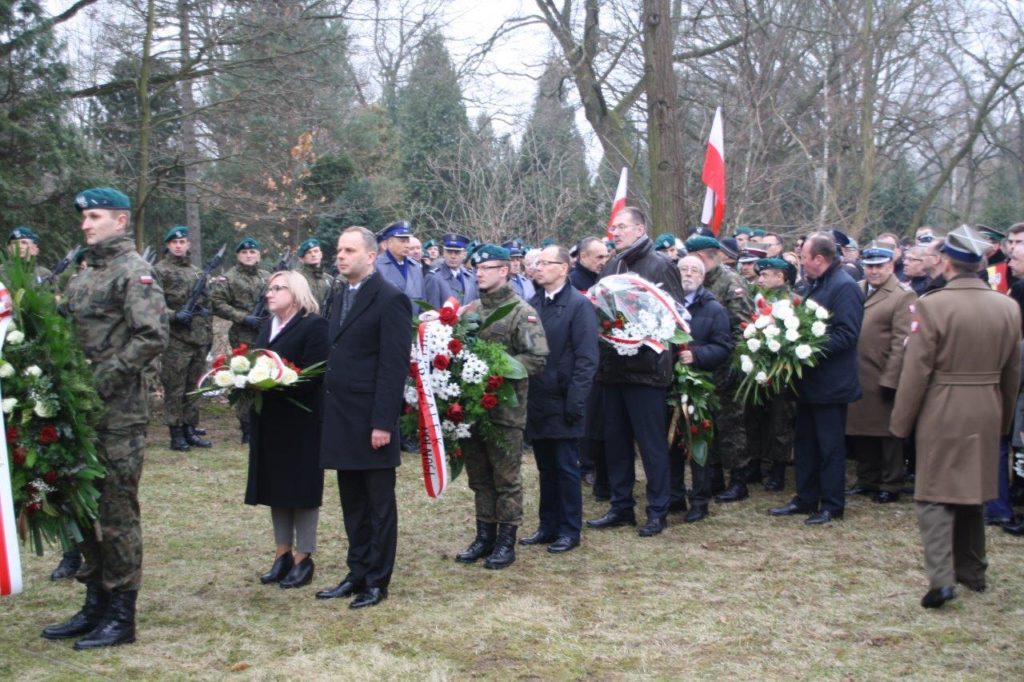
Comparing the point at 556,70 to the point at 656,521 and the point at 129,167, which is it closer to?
the point at 129,167

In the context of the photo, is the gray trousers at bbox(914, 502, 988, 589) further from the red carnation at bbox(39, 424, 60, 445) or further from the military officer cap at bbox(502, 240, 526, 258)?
the military officer cap at bbox(502, 240, 526, 258)

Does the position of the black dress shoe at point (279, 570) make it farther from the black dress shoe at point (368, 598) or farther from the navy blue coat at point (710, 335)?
the navy blue coat at point (710, 335)

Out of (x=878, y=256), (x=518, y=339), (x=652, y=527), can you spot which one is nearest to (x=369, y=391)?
(x=518, y=339)

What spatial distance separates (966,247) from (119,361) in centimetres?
469

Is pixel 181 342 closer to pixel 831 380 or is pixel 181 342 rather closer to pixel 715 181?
pixel 715 181

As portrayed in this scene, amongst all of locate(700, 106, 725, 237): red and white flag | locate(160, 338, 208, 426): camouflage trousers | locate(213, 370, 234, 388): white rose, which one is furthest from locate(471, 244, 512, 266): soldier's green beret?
locate(700, 106, 725, 237): red and white flag

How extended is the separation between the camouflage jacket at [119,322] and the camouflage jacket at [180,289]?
5.73 meters

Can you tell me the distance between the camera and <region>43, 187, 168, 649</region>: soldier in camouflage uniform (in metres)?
5.36

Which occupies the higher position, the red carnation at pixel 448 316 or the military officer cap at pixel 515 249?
the military officer cap at pixel 515 249

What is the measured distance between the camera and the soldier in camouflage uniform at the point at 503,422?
270 inches

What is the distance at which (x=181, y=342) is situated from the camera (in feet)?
36.8

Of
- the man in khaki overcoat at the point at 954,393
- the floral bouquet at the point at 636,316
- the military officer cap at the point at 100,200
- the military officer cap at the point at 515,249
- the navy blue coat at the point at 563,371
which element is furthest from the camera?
the military officer cap at the point at 515,249

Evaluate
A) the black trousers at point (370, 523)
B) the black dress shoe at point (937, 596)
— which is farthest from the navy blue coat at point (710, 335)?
the black trousers at point (370, 523)

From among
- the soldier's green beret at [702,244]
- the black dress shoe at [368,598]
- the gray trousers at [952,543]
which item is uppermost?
the soldier's green beret at [702,244]
